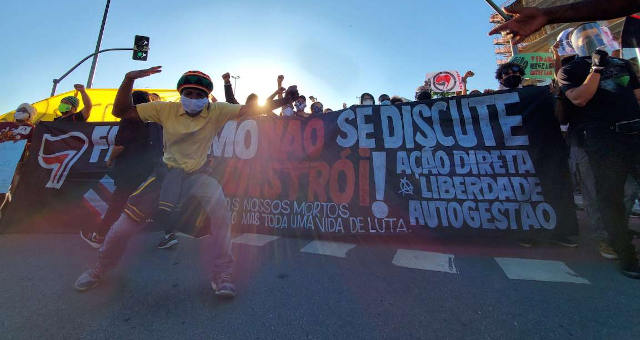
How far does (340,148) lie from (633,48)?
2.84 m

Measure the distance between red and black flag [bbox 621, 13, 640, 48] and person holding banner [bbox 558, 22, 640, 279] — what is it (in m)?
0.18

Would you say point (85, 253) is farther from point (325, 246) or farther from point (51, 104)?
point (51, 104)

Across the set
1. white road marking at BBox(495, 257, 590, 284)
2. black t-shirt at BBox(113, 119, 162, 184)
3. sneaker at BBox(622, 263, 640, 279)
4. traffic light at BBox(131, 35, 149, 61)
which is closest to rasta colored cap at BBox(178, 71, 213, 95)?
black t-shirt at BBox(113, 119, 162, 184)

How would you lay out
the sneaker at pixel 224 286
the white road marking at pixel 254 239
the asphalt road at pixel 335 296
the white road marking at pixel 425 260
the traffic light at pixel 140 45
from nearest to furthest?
the asphalt road at pixel 335 296 → the sneaker at pixel 224 286 → the white road marking at pixel 425 260 → the white road marking at pixel 254 239 → the traffic light at pixel 140 45

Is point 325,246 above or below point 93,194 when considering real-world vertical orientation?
below

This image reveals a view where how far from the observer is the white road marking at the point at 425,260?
Answer: 238 centimetres

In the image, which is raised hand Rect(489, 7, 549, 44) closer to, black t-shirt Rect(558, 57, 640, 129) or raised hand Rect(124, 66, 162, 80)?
black t-shirt Rect(558, 57, 640, 129)

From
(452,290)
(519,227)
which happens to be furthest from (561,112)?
(452,290)

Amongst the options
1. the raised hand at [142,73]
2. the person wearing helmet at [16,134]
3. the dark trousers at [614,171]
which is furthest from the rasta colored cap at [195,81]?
the person wearing helmet at [16,134]

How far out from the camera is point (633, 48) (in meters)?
2.43

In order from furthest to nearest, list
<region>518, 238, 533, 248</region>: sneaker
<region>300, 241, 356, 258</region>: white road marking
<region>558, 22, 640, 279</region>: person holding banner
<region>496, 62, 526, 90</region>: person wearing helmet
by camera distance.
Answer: <region>496, 62, 526, 90</region>: person wearing helmet → <region>518, 238, 533, 248</region>: sneaker → <region>300, 241, 356, 258</region>: white road marking → <region>558, 22, 640, 279</region>: person holding banner

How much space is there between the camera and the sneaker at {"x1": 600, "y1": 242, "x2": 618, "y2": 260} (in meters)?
2.48

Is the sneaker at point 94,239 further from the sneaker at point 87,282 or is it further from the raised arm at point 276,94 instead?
the raised arm at point 276,94

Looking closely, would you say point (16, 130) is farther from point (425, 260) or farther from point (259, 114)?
point (425, 260)
